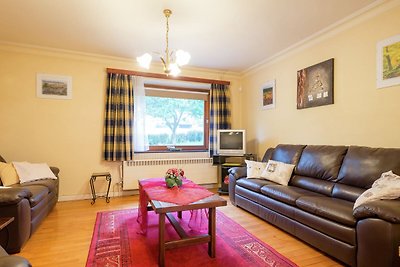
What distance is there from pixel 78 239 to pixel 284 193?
2.37 metres

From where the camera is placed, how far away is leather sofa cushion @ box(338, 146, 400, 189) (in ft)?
7.17

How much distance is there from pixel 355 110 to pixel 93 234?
3.48 metres

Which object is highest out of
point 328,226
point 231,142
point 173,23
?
point 173,23

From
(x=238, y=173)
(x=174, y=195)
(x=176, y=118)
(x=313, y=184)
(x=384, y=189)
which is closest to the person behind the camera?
(x=384, y=189)

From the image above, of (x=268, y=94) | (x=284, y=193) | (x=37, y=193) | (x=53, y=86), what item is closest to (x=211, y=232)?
(x=284, y=193)

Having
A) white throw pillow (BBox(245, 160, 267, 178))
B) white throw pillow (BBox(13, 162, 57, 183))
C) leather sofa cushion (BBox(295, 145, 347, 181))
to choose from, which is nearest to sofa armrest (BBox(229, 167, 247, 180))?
white throw pillow (BBox(245, 160, 267, 178))

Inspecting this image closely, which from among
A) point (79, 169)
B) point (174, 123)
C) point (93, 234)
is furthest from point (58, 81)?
point (93, 234)

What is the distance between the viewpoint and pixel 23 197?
7.27 feet

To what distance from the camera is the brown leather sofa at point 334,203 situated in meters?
1.65

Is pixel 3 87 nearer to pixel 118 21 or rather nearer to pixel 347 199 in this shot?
pixel 118 21

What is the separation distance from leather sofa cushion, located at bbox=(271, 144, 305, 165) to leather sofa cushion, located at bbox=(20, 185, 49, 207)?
10.6ft

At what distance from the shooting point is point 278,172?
3182 millimetres

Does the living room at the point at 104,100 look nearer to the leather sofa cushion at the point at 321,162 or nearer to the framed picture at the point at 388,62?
the framed picture at the point at 388,62

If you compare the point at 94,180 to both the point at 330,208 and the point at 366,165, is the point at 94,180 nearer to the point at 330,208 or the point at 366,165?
the point at 330,208
